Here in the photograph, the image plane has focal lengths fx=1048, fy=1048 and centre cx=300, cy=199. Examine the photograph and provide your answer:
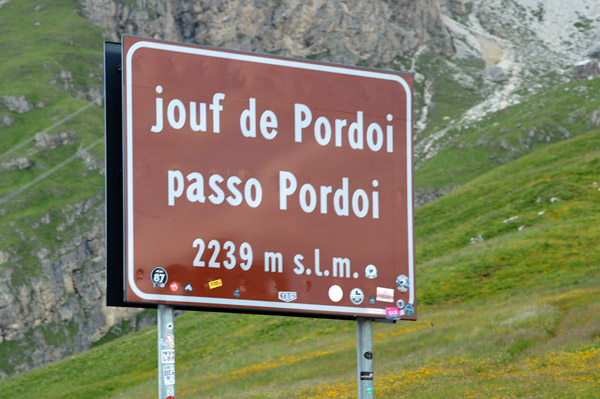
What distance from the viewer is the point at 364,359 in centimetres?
1802


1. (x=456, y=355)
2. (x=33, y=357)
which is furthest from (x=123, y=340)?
(x=33, y=357)

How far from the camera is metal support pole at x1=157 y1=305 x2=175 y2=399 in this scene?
1559cm

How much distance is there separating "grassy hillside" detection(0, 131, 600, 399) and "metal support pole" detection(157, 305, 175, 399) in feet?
54.9

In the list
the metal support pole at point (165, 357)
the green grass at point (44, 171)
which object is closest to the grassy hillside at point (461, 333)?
the metal support pole at point (165, 357)

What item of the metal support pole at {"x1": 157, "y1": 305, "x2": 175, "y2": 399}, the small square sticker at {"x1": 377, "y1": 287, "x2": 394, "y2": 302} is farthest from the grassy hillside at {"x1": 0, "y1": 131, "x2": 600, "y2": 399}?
the metal support pole at {"x1": 157, "y1": 305, "x2": 175, "y2": 399}

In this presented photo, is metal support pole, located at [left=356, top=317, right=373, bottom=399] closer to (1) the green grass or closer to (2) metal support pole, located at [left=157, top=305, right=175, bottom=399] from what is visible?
(2) metal support pole, located at [left=157, top=305, right=175, bottom=399]

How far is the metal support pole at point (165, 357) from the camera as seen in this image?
15586mm

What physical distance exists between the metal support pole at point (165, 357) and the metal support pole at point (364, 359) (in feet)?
11.4

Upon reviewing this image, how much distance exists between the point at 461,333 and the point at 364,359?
1216 inches

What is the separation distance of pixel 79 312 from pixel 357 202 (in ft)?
444

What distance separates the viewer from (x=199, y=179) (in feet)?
55.7

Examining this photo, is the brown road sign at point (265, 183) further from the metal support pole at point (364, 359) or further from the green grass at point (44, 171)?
the green grass at point (44, 171)

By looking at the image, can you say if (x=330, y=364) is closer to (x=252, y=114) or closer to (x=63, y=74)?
(x=252, y=114)

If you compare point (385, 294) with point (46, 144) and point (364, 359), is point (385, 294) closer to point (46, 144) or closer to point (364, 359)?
point (364, 359)
